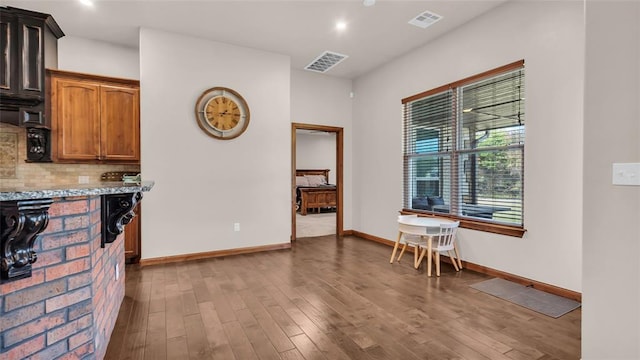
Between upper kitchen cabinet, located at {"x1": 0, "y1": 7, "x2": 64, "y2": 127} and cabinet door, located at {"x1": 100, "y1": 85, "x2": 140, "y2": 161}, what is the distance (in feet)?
A: 1.94

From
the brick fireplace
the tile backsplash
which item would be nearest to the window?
the brick fireplace

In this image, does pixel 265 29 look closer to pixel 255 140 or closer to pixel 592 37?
pixel 255 140

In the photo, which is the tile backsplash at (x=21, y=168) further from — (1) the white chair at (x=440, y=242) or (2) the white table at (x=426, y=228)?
(1) the white chair at (x=440, y=242)

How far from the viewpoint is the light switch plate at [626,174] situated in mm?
1498

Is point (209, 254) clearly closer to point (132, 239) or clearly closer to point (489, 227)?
point (132, 239)

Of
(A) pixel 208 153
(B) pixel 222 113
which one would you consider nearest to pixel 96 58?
(B) pixel 222 113

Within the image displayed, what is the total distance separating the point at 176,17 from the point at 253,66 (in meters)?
1.19

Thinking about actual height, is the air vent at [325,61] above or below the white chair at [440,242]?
above

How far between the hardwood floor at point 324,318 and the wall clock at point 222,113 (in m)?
1.87

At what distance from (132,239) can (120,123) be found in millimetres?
1498

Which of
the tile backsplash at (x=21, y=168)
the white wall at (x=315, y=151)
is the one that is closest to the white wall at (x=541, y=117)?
the tile backsplash at (x=21, y=168)

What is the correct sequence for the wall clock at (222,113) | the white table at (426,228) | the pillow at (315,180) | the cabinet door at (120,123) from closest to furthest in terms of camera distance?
the white table at (426,228)
the cabinet door at (120,123)
the wall clock at (222,113)
the pillow at (315,180)

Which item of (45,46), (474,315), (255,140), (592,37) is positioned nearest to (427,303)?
(474,315)

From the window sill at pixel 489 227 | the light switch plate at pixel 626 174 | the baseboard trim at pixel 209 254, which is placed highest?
the light switch plate at pixel 626 174
